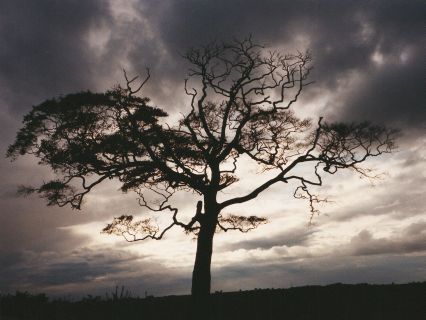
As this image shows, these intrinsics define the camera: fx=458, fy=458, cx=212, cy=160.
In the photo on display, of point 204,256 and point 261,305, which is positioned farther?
point 204,256

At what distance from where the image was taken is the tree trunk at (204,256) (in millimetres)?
17469

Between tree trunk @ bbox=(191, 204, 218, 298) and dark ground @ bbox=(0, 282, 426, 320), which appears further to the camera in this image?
tree trunk @ bbox=(191, 204, 218, 298)

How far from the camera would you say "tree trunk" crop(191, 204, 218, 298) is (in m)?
17.5

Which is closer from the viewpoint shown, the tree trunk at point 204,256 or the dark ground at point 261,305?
the dark ground at point 261,305

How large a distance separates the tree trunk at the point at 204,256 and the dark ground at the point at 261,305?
1.98ft

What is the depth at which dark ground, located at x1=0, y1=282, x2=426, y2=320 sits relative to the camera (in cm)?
1416

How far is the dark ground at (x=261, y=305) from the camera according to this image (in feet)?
46.4

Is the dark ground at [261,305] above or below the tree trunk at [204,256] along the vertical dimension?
below

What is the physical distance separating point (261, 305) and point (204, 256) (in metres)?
2.89

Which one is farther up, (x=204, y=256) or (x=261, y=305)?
(x=204, y=256)

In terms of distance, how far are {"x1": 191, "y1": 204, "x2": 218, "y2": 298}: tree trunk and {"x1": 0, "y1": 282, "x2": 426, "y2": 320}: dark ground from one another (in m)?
0.60

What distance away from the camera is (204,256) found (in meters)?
17.9

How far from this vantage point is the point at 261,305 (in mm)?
16500

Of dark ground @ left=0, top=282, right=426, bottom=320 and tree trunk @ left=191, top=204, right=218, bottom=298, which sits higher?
tree trunk @ left=191, top=204, right=218, bottom=298
